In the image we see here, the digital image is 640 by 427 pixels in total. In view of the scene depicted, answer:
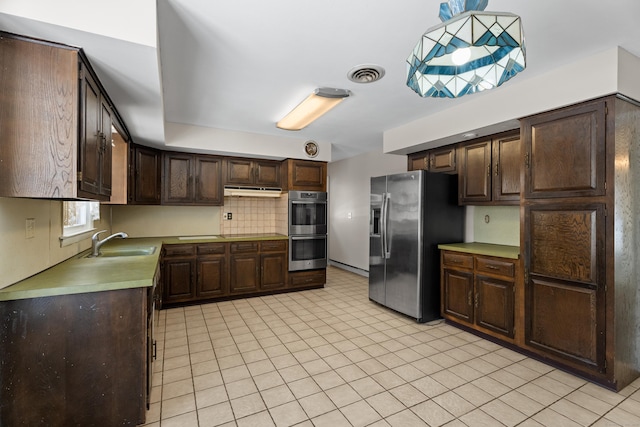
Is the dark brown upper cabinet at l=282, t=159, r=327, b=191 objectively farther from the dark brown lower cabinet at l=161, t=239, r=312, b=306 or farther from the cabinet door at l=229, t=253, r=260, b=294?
the cabinet door at l=229, t=253, r=260, b=294

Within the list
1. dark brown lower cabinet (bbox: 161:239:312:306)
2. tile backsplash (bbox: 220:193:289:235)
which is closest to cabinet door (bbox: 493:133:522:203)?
tile backsplash (bbox: 220:193:289:235)

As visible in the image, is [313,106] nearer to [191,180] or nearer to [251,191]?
[251,191]

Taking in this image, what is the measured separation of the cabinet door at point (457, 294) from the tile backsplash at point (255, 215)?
7.73 ft

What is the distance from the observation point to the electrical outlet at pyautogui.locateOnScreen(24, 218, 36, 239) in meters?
1.78

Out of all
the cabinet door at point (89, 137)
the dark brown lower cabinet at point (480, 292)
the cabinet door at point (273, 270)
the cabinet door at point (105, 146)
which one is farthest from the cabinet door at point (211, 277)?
the dark brown lower cabinet at point (480, 292)

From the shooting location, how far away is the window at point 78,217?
8.12ft

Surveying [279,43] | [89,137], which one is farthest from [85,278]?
[279,43]

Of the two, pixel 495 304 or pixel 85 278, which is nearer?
pixel 85 278

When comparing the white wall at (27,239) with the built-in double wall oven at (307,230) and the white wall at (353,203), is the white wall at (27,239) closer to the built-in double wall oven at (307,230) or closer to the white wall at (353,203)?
the built-in double wall oven at (307,230)

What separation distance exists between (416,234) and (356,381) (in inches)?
67.6

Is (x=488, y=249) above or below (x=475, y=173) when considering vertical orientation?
below

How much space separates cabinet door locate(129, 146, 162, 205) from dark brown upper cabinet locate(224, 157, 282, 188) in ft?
2.92

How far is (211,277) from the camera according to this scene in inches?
163

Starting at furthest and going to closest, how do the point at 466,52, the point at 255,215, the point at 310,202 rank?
the point at 255,215, the point at 310,202, the point at 466,52
